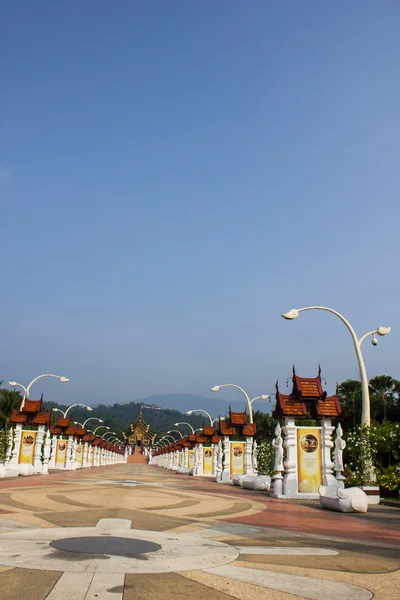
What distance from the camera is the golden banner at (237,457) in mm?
37312

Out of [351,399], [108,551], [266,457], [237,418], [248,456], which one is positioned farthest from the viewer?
[351,399]

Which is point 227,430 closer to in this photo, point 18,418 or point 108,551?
point 18,418

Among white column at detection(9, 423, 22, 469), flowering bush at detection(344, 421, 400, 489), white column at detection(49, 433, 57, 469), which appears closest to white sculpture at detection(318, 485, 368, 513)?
flowering bush at detection(344, 421, 400, 489)

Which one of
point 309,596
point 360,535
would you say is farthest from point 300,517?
point 309,596

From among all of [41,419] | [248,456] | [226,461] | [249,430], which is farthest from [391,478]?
[41,419]

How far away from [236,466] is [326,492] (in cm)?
2069

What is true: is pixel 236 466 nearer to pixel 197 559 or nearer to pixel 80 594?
pixel 197 559

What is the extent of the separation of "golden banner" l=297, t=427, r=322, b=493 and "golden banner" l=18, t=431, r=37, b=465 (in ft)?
74.3

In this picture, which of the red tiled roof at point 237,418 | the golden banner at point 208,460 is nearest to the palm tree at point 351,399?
the golden banner at point 208,460

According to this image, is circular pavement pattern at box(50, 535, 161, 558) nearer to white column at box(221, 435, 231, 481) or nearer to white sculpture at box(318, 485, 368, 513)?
white sculpture at box(318, 485, 368, 513)

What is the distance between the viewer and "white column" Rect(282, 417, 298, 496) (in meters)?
21.7

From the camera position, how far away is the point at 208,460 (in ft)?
174

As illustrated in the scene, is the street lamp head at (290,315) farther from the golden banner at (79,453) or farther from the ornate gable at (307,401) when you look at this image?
the golden banner at (79,453)

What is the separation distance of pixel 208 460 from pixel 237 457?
1645 cm
